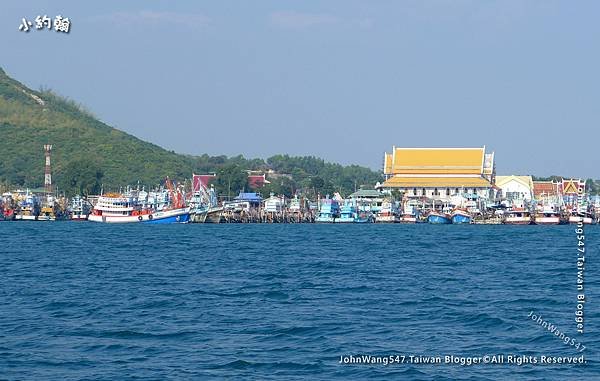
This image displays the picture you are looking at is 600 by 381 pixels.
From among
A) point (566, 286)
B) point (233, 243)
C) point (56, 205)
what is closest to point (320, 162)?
point (56, 205)

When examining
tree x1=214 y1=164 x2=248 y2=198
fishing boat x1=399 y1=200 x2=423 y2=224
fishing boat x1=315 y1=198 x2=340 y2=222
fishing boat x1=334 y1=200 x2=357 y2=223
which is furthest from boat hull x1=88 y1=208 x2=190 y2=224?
fishing boat x1=399 y1=200 x2=423 y2=224

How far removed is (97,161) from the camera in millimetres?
160750

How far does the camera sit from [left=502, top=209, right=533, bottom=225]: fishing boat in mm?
120625

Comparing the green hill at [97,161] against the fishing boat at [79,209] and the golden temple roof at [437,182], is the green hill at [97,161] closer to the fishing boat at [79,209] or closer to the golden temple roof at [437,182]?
the fishing boat at [79,209]

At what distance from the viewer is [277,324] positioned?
25.8 m

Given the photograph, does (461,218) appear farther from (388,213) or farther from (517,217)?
(388,213)

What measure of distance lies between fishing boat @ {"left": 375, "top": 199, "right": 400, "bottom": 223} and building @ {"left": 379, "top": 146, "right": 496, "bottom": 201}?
9.26 m

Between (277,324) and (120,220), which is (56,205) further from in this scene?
(277,324)

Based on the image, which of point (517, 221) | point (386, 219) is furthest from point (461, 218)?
point (386, 219)

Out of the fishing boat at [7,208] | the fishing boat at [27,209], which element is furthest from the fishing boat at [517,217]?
the fishing boat at [7,208]

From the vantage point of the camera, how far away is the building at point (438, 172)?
454ft

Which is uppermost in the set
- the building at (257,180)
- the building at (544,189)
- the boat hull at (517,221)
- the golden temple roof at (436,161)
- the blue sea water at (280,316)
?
the golden temple roof at (436,161)

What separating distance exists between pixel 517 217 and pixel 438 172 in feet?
65.9

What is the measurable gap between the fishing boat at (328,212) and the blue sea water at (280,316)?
78247mm
